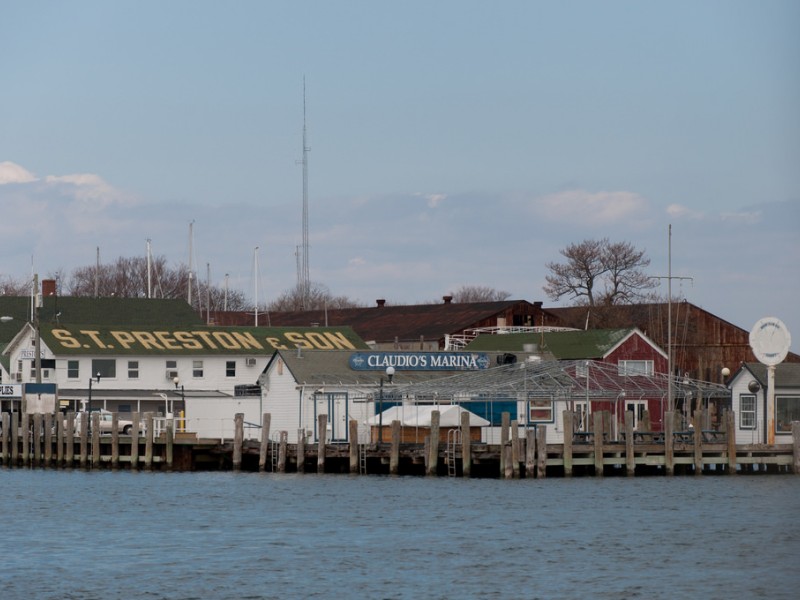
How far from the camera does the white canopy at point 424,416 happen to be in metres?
67.2

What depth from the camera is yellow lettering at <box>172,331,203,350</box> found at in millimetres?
96988

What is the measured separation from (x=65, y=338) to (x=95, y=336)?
2.04 meters

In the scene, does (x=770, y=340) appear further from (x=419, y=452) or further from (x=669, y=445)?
(x=419, y=452)

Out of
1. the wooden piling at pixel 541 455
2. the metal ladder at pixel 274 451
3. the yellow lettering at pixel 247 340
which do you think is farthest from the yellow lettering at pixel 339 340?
the wooden piling at pixel 541 455

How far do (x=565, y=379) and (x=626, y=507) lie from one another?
1615cm

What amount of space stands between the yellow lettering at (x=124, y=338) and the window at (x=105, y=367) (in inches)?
54.7

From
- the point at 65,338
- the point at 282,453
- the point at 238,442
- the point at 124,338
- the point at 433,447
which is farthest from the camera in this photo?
the point at 124,338

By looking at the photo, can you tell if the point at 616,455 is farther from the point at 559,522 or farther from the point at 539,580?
the point at 539,580

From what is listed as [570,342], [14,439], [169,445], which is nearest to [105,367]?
[14,439]

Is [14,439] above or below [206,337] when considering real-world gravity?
below

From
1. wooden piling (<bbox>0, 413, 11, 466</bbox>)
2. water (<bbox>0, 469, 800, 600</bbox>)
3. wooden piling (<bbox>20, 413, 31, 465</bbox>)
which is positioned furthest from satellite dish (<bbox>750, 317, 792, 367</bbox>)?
wooden piling (<bbox>0, 413, 11, 466</bbox>)

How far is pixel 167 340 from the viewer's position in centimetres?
9794

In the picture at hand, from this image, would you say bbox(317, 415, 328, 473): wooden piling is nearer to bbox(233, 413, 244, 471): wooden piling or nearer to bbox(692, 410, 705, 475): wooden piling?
bbox(233, 413, 244, 471): wooden piling

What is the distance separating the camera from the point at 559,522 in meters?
50.8
